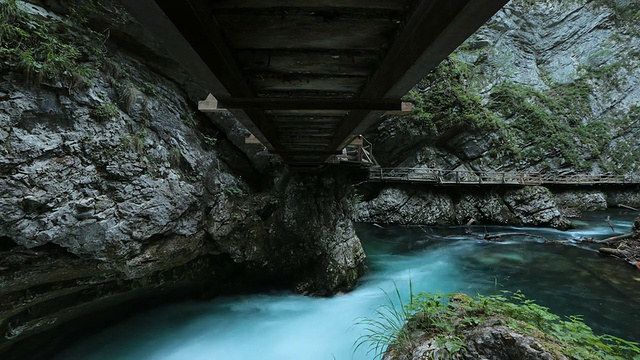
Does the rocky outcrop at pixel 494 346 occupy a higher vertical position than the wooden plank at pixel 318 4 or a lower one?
lower

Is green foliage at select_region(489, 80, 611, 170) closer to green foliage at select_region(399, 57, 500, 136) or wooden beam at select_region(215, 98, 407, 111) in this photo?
green foliage at select_region(399, 57, 500, 136)

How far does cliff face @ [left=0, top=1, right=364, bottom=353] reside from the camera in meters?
3.59

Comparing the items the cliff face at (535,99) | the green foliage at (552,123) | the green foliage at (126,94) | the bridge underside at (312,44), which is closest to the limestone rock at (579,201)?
the cliff face at (535,99)

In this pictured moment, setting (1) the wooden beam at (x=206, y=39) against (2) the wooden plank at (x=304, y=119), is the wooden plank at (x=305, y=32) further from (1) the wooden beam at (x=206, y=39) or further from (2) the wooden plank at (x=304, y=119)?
(2) the wooden plank at (x=304, y=119)

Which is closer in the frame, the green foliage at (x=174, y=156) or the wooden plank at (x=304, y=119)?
the wooden plank at (x=304, y=119)

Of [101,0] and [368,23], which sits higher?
[101,0]

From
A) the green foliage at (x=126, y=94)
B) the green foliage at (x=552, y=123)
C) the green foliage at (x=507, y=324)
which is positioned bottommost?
the green foliage at (x=507, y=324)

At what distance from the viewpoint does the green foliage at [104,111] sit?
429cm

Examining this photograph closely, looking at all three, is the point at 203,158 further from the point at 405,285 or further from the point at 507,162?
the point at 507,162

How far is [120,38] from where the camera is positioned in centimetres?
563

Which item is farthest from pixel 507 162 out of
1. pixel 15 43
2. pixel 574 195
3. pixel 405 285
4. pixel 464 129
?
pixel 15 43

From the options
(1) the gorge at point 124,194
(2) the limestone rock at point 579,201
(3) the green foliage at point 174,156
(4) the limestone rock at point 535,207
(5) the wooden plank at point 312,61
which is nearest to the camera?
(5) the wooden plank at point 312,61

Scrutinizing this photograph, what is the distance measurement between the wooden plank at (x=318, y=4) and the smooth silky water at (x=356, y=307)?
5729 millimetres

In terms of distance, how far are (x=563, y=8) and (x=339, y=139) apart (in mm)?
40306
